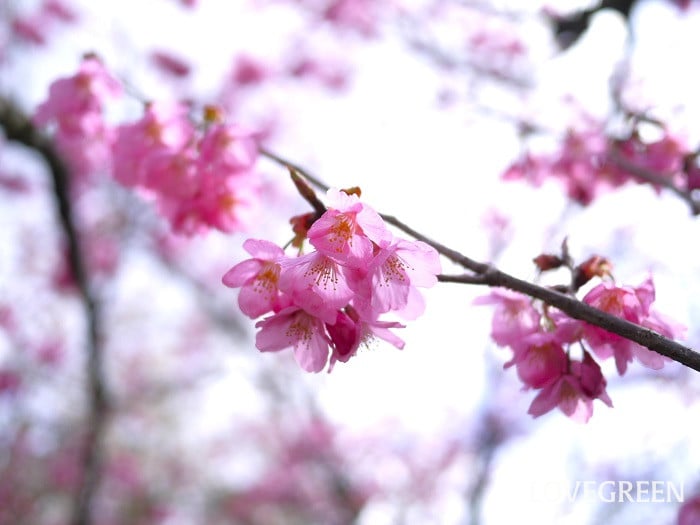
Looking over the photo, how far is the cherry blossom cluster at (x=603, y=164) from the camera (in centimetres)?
218

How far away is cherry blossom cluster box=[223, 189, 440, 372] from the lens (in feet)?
3.52

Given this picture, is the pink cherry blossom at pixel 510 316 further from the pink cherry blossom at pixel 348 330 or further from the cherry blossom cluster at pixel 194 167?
the cherry blossom cluster at pixel 194 167

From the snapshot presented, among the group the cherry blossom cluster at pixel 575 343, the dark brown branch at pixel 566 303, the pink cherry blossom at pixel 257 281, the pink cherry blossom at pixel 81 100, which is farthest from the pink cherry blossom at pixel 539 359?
the pink cherry blossom at pixel 81 100

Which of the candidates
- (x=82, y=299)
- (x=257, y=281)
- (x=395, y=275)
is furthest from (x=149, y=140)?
(x=82, y=299)

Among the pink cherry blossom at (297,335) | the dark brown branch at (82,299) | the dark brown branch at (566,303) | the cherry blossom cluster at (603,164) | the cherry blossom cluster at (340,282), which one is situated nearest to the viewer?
the dark brown branch at (566,303)

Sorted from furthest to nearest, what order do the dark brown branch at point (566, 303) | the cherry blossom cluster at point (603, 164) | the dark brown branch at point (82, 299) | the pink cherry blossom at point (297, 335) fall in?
the dark brown branch at point (82, 299) < the cherry blossom cluster at point (603, 164) < the pink cherry blossom at point (297, 335) < the dark brown branch at point (566, 303)

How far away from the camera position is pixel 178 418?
15438mm

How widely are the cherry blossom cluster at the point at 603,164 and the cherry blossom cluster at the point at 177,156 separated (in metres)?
1.47

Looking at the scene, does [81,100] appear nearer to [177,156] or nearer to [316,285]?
[177,156]

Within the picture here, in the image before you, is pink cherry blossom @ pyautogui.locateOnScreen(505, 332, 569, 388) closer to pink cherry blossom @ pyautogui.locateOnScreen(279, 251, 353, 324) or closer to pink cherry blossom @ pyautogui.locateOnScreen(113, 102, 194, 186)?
pink cherry blossom @ pyautogui.locateOnScreen(279, 251, 353, 324)

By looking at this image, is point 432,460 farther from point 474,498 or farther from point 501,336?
point 501,336

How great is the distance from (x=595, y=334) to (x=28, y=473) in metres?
11.7

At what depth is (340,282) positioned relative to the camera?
43.6 inches

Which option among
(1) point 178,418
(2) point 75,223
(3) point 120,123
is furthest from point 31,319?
(3) point 120,123
